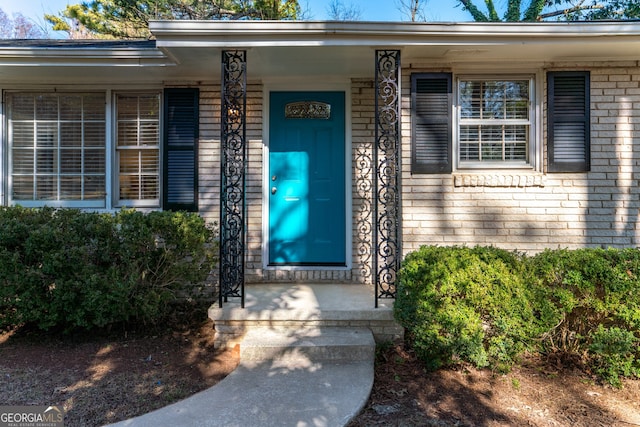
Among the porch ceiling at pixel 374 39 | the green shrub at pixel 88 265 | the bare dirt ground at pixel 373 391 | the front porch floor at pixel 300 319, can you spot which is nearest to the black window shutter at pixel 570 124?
the porch ceiling at pixel 374 39

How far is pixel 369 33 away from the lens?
12.2 feet

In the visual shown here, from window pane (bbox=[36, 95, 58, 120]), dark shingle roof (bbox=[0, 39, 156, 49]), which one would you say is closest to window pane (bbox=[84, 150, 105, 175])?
window pane (bbox=[36, 95, 58, 120])

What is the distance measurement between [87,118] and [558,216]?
5662 millimetres

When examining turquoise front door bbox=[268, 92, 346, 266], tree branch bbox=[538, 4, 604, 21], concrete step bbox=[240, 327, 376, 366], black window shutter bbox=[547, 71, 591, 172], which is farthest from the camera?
tree branch bbox=[538, 4, 604, 21]

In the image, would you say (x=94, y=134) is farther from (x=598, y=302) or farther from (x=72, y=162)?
(x=598, y=302)

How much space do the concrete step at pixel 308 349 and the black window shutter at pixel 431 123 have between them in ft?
6.69

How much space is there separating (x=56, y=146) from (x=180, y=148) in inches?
66.5

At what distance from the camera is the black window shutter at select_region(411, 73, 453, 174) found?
4457mm

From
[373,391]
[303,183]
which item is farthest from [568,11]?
[373,391]

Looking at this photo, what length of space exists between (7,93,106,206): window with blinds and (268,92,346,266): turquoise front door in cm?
218

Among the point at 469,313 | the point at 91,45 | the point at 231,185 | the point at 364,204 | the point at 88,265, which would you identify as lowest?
the point at 469,313

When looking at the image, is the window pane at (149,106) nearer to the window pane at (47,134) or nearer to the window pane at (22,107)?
the window pane at (47,134)

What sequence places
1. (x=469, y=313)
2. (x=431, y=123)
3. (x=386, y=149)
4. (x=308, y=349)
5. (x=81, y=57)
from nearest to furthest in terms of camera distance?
(x=469, y=313) → (x=308, y=349) → (x=386, y=149) → (x=81, y=57) → (x=431, y=123)

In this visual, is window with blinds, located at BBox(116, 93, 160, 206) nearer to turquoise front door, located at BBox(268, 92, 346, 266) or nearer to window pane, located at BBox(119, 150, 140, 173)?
window pane, located at BBox(119, 150, 140, 173)
